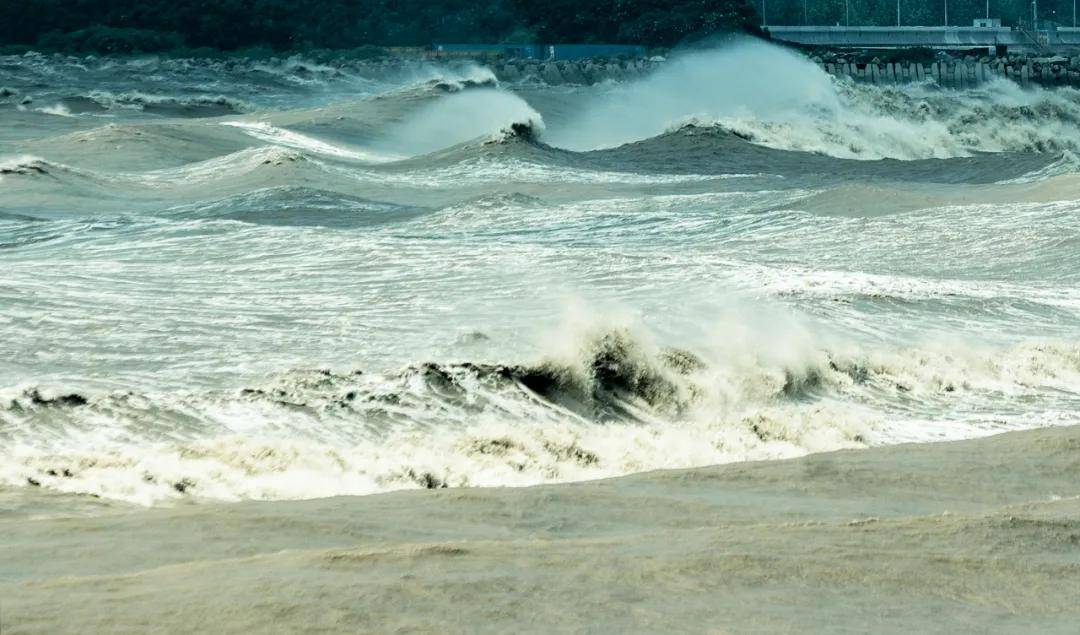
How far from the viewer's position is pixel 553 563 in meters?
4.84

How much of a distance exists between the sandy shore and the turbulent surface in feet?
4.80

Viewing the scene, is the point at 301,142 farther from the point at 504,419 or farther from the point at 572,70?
the point at 572,70

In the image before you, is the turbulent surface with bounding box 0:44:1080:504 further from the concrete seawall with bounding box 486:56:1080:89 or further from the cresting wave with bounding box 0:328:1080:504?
the concrete seawall with bounding box 486:56:1080:89

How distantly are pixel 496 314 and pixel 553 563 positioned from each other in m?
7.95

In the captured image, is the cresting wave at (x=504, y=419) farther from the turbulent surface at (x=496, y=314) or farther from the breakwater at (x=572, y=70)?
the breakwater at (x=572, y=70)

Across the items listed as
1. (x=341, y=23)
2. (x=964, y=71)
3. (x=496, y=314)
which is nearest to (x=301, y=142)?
(x=496, y=314)

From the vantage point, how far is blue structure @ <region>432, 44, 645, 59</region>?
277ft

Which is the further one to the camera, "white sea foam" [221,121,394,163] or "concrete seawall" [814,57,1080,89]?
"concrete seawall" [814,57,1080,89]

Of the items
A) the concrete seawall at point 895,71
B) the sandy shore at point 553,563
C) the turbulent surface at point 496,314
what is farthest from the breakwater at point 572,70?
the sandy shore at point 553,563

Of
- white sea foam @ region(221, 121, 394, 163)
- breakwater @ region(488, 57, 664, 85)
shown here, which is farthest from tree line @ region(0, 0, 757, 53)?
white sea foam @ region(221, 121, 394, 163)

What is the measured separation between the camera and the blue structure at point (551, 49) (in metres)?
84.3

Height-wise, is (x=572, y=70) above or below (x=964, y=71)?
above

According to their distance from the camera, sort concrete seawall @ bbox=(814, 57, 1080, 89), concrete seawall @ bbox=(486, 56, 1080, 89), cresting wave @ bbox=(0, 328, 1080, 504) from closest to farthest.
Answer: cresting wave @ bbox=(0, 328, 1080, 504), concrete seawall @ bbox=(814, 57, 1080, 89), concrete seawall @ bbox=(486, 56, 1080, 89)

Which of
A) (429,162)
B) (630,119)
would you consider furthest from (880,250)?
(630,119)
